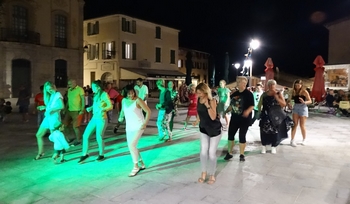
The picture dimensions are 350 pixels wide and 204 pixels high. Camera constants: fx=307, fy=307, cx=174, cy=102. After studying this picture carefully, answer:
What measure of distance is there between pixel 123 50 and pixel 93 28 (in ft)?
15.3

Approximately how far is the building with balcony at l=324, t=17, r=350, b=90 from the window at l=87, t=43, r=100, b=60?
22.2 meters

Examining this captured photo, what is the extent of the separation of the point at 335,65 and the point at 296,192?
22.8 m

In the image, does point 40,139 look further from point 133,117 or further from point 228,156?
point 228,156

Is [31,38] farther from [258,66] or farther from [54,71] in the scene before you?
[258,66]

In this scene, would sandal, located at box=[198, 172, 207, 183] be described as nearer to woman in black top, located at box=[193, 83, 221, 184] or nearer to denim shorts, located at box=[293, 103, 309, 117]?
woman in black top, located at box=[193, 83, 221, 184]

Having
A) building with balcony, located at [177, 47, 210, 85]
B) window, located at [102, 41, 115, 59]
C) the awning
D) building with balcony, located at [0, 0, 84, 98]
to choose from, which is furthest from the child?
building with balcony, located at [177, 47, 210, 85]

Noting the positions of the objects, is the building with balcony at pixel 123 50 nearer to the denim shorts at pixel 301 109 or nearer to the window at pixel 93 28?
the window at pixel 93 28

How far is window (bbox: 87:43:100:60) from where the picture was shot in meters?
33.0

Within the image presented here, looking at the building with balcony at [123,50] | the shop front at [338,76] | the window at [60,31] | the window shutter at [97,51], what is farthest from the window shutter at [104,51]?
the shop front at [338,76]

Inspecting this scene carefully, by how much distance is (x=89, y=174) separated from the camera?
17.8 feet

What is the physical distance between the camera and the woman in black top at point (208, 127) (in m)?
4.91

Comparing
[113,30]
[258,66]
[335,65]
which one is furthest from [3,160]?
[258,66]

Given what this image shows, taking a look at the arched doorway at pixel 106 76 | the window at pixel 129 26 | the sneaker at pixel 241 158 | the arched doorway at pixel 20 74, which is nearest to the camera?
the sneaker at pixel 241 158

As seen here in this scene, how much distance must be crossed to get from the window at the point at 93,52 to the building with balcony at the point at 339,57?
22.2 meters
